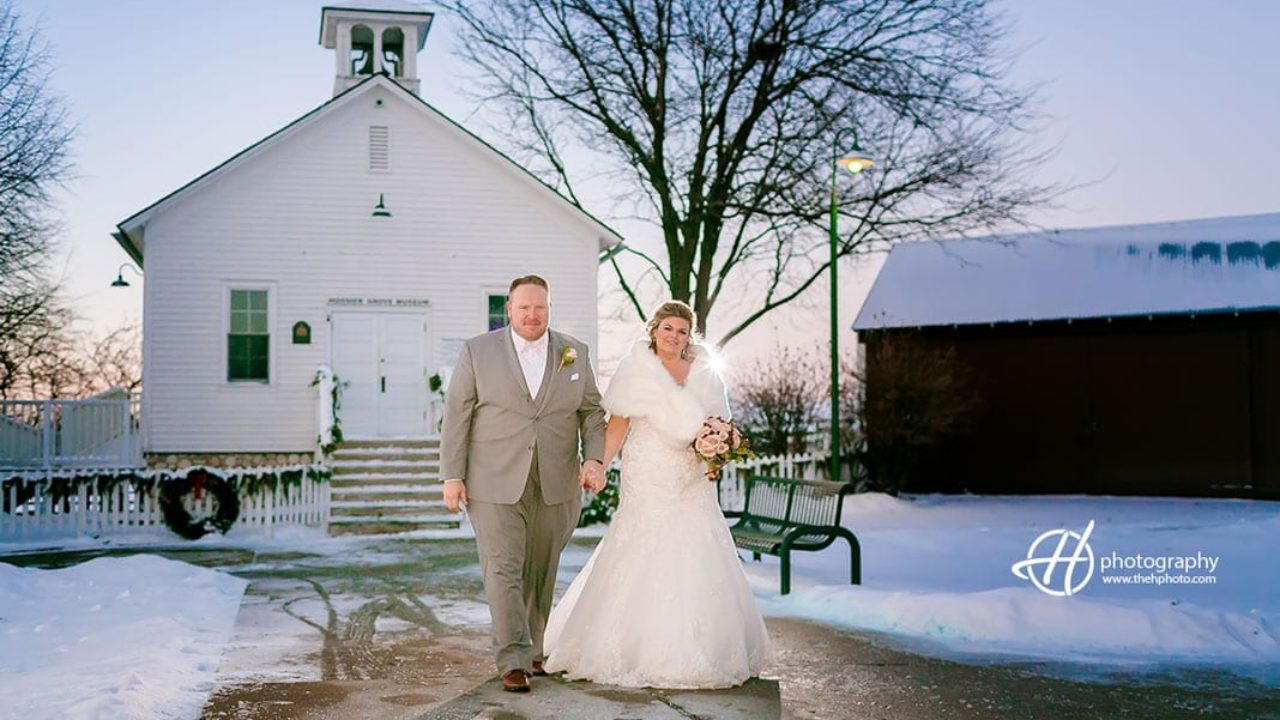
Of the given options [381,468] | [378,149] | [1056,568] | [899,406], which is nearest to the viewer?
[1056,568]

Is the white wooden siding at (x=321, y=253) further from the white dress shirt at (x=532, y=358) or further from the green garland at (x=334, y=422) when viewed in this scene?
the white dress shirt at (x=532, y=358)

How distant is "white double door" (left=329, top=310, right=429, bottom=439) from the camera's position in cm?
2147

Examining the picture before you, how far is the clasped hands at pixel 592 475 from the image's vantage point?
689cm

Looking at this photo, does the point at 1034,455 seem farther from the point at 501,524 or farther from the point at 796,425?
the point at 501,524

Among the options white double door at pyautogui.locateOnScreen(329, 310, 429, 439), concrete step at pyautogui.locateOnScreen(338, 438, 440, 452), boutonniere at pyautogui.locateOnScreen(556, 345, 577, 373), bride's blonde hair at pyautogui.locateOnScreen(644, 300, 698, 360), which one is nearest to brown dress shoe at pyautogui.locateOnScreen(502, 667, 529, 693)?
boutonniere at pyautogui.locateOnScreen(556, 345, 577, 373)

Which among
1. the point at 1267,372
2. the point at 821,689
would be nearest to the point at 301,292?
the point at 821,689

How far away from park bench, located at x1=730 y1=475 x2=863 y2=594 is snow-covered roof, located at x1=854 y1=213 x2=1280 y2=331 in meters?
14.7

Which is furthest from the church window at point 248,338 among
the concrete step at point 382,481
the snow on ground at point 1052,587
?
the snow on ground at point 1052,587

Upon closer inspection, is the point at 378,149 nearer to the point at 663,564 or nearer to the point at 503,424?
the point at 503,424

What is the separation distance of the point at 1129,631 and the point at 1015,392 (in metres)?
17.7

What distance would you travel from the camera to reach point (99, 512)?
1708 cm

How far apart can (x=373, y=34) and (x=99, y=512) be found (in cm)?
1196

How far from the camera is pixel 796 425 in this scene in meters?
23.2

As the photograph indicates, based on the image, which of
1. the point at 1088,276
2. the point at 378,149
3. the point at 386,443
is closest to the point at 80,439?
the point at 386,443
